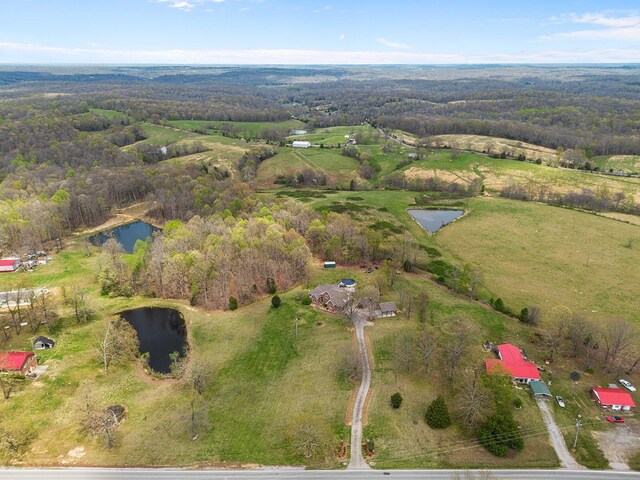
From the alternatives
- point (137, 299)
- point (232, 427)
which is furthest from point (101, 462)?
point (137, 299)

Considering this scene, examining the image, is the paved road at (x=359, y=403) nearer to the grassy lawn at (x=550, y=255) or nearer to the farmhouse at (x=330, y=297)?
the farmhouse at (x=330, y=297)

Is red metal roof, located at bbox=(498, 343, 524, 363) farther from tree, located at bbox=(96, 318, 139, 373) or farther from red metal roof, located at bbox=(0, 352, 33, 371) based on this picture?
red metal roof, located at bbox=(0, 352, 33, 371)

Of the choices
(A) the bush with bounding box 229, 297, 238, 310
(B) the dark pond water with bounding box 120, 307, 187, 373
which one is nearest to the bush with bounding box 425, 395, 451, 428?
(B) the dark pond water with bounding box 120, 307, 187, 373

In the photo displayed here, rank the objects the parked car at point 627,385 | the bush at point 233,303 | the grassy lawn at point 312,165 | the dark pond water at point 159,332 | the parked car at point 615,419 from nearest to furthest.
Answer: the parked car at point 615,419 < the parked car at point 627,385 < the dark pond water at point 159,332 < the bush at point 233,303 < the grassy lawn at point 312,165

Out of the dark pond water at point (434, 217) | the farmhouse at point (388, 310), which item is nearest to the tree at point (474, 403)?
the farmhouse at point (388, 310)

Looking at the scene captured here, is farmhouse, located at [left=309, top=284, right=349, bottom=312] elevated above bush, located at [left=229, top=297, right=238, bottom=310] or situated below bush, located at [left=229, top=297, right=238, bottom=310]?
above

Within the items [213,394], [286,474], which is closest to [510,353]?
[286,474]

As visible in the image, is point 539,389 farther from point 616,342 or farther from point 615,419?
point 616,342
